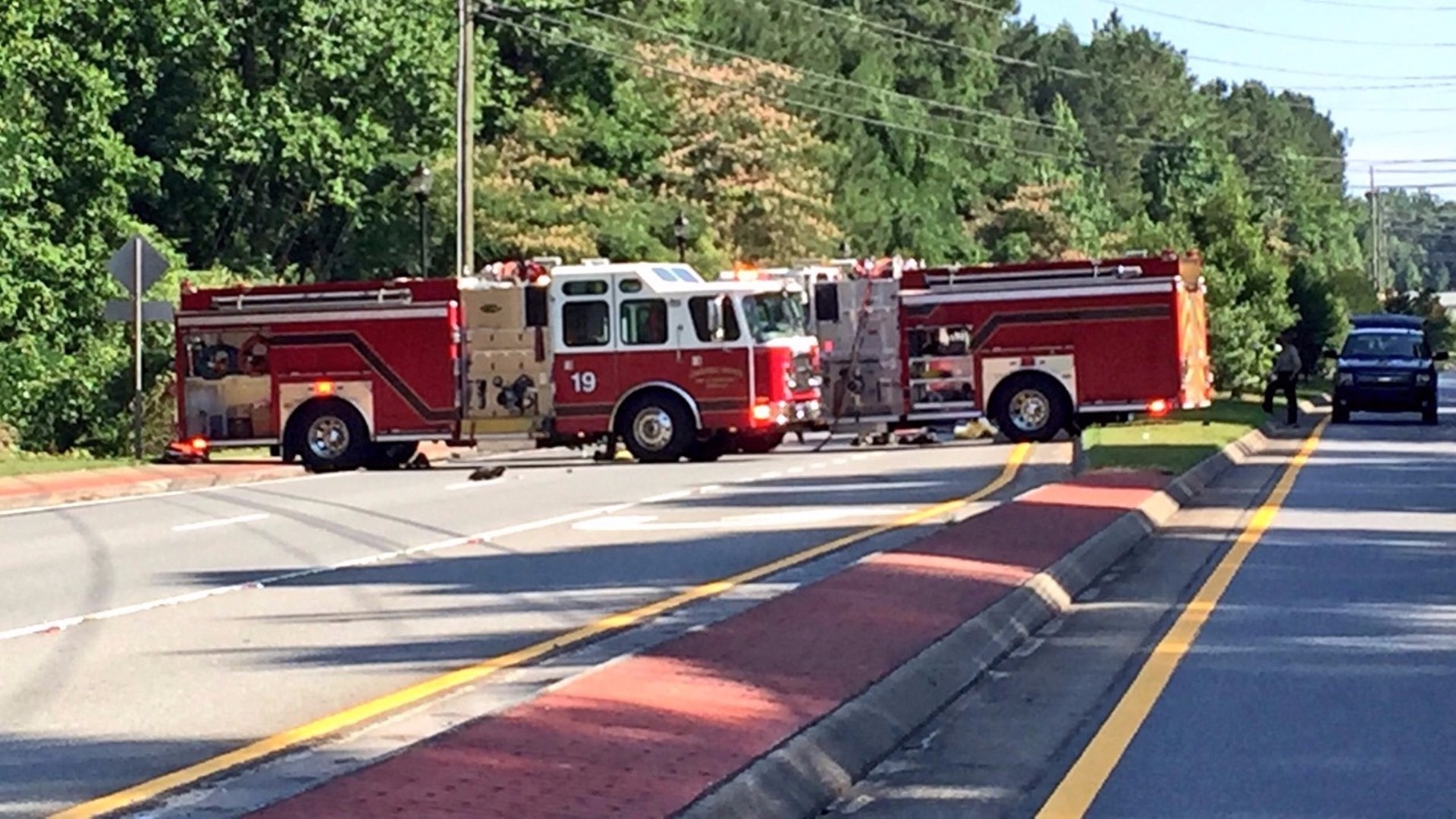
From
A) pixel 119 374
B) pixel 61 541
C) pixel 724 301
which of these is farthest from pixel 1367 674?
pixel 119 374

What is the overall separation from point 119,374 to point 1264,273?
29193 mm

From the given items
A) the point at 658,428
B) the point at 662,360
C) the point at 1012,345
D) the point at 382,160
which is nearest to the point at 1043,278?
the point at 1012,345

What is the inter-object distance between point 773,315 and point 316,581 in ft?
59.6

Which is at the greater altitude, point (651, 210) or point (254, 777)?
point (651, 210)

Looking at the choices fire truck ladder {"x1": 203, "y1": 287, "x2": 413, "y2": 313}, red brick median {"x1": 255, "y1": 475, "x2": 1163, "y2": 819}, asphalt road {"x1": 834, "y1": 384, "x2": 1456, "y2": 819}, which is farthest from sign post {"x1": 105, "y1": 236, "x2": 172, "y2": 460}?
red brick median {"x1": 255, "y1": 475, "x2": 1163, "y2": 819}

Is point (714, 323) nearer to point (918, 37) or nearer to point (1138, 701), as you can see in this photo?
point (1138, 701)

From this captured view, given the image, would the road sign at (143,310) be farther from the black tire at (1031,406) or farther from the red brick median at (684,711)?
the red brick median at (684,711)

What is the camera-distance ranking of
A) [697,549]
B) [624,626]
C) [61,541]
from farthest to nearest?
[61,541]
[697,549]
[624,626]

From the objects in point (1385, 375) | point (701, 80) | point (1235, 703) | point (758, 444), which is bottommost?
point (1235, 703)

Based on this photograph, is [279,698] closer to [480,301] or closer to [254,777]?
[254,777]

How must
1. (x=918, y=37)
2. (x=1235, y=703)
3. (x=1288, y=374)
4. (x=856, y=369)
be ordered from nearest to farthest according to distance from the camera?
1. (x=1235, y=703)
2. (x=856, y=369)
3. (x=1288, y=374)
4. (x=918, y=37)

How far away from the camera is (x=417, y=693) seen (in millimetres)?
12734

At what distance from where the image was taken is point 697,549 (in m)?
20.7

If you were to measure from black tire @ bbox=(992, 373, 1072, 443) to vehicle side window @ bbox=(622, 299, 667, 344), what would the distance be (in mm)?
5754
